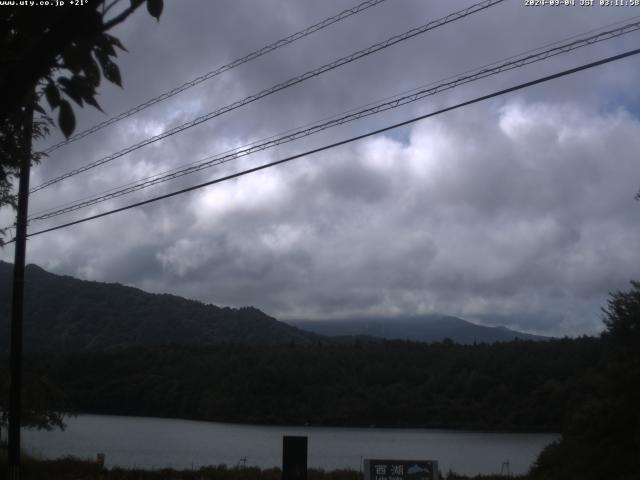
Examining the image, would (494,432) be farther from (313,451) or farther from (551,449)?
(551,449)

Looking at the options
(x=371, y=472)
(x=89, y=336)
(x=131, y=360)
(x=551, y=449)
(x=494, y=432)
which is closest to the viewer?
(x=371, y=472)

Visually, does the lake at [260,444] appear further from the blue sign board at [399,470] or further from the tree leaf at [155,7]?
the tree leaf at [155,7]

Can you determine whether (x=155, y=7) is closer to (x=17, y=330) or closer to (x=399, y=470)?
(x=399, y=470)

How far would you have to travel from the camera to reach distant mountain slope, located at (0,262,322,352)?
3073 inches

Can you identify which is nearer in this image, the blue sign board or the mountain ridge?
the blue sign board

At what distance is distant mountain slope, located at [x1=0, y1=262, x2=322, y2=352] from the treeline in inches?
315

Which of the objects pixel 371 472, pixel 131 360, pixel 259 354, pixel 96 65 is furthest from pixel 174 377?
pixel 96 65

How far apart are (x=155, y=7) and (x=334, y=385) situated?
64795 mm

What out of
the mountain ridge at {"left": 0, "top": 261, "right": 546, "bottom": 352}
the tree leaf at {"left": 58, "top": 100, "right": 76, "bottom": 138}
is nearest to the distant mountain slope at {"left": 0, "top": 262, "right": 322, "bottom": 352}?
the mountain ridge at {"left": 0, "top": 261, "right": 546, "bottom": 352}

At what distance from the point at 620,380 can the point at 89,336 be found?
73.0 meters

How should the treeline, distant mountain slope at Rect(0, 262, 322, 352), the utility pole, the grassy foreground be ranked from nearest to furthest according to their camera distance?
the utility pole < the grassy foreground < the treeline < distant mountain slope at Rect(0, 262, 322, 352)

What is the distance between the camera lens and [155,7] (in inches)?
148

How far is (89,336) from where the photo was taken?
3408 inches

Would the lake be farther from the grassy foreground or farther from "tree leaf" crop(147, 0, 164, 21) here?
"tree leaf" crop(147, 0, 164, 21)
